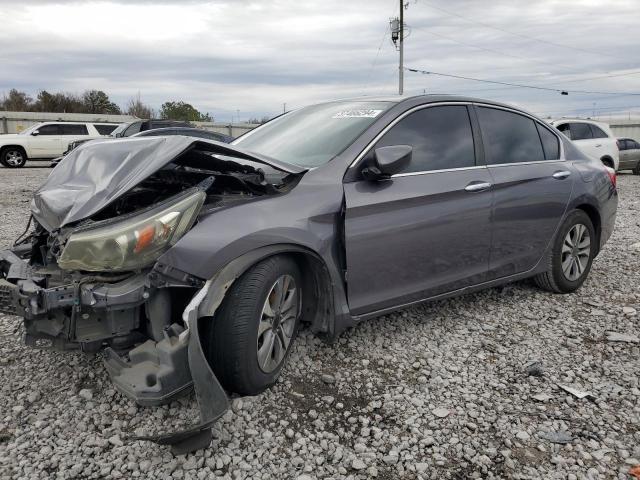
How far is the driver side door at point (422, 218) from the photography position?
3143 mm

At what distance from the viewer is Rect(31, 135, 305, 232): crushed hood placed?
260 cm

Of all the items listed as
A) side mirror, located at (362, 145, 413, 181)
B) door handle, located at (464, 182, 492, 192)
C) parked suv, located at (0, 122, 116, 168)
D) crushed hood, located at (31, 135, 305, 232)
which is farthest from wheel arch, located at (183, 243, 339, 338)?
parked suv, located at (0, 122, 116, 168)

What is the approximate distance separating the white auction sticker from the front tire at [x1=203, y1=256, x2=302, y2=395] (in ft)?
3.90

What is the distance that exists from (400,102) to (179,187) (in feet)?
5.18

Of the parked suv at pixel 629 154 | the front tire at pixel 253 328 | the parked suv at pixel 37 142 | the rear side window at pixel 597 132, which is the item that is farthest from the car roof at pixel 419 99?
the parked suv at pixel 37 142

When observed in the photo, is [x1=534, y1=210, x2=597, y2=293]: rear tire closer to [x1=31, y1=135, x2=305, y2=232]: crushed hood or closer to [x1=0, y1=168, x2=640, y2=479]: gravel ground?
[x1=0, y1=168, x2=640, y2=479]: gravel ground

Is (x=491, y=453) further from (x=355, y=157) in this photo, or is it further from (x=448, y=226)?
(x=355, y=157)

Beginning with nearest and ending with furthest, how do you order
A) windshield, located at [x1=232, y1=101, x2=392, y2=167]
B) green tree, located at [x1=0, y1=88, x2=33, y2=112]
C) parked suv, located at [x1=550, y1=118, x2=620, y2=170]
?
windshield, located at [x1=232, y1=101, x2=392, y2=167] < parked suv, located at [x1=550, y1=118, x2=620, y2=170] < green tree, located at [x1=0, y1=88, x2=33, y2=112]

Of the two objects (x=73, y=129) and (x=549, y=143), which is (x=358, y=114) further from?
(x=73, y=129)

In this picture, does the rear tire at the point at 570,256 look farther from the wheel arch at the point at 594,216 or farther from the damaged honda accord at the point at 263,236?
the damaged honda accord at the point at 263,236

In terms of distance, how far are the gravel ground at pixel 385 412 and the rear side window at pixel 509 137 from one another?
4.14 feet

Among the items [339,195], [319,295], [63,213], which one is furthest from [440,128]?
[63,213]

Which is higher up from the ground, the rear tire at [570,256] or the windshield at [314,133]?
the windshield at [314,133]

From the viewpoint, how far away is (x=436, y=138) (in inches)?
145
